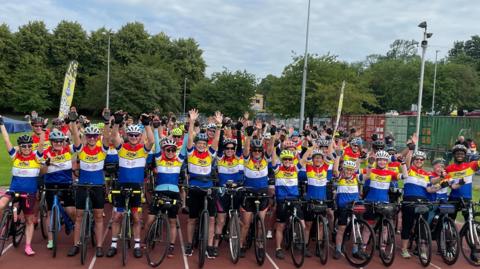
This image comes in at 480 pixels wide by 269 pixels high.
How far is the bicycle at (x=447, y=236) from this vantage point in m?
7.10

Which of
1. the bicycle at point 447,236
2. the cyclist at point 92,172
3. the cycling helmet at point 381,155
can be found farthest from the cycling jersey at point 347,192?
the cyclist at point 92,172

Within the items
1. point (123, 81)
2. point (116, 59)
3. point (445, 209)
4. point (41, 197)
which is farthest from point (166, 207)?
point (116, 59)

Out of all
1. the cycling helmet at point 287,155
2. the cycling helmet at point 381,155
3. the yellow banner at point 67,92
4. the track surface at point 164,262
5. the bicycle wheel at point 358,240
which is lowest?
the track surface at point 164,262

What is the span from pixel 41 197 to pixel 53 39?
171ft

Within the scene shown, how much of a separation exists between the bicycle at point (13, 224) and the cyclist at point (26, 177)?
9cm

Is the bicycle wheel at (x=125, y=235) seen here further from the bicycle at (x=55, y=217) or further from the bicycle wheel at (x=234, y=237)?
the bicycle wheel at (x=234, y=237)

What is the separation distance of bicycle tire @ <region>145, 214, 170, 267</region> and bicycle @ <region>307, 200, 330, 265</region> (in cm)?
241

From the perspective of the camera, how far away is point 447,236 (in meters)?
7.25

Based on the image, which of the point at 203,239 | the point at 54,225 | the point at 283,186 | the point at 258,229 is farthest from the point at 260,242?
the point at 54,225

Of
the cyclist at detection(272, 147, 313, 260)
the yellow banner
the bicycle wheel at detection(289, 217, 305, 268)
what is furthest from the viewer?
the yellow banner

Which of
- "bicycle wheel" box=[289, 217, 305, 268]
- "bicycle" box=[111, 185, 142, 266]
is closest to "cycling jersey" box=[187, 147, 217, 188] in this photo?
"bicycle" box=[111, 185, 142, 266]

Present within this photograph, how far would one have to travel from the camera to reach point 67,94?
10.1 m

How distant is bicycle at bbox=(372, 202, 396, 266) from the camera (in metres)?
6.87

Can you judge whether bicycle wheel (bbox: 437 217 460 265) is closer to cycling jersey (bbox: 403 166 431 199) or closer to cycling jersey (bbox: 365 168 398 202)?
cycling jersey (bbox: 403 166 431 199)
